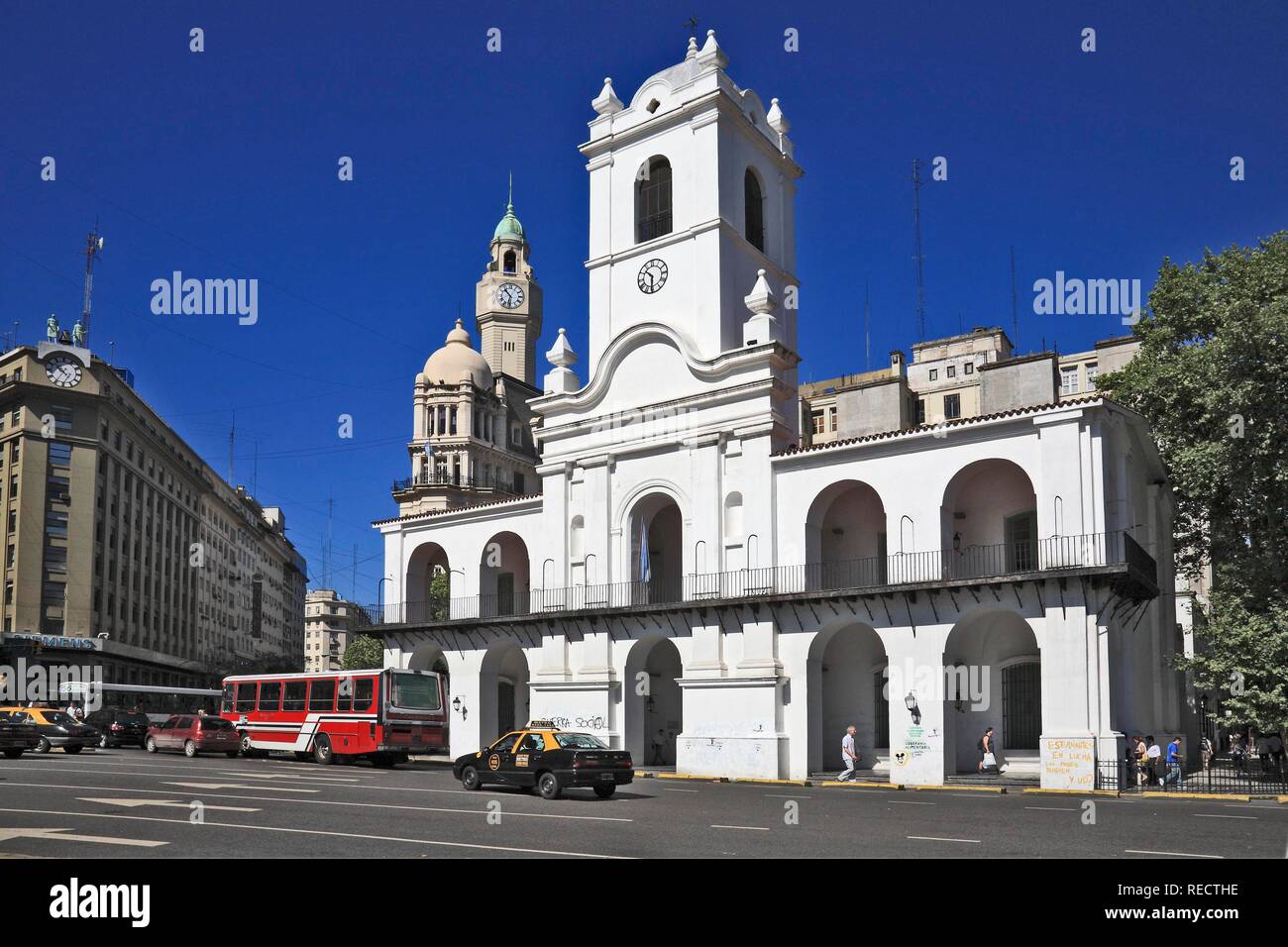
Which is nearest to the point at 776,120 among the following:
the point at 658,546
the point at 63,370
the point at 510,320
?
the point at 658,546

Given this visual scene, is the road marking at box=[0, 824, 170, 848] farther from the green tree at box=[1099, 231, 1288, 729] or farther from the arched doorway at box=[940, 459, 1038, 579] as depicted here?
the green tree at box=[1099, 231, 1288, 729]

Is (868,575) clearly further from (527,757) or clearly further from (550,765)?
(550,765)

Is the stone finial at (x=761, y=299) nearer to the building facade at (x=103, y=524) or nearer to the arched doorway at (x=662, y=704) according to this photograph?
the arched doorway at (x=662, y=704)

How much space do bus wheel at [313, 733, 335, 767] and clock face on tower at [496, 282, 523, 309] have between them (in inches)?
3130

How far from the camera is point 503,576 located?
43.7 m

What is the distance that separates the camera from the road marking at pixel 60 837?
1409 cm

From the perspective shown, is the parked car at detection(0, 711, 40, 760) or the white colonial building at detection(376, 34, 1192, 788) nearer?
the white colonial building at detection(376, 34, 1192, 788)

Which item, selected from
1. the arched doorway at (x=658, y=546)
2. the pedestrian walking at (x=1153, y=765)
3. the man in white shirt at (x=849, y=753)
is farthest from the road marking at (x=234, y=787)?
the pedestrian walking at (x=1153, y=765)

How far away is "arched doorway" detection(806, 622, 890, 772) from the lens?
34.0m

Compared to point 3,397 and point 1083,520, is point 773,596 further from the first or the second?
point 3,397

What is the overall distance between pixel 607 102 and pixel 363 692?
864 inches

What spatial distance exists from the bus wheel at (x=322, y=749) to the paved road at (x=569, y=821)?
774 cm

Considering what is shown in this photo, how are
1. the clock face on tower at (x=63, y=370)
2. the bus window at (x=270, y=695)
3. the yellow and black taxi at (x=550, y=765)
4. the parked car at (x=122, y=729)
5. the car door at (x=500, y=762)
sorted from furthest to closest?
1. the clock face on tower at (x=63, y=370)
2. the parked car at (x=122, y=729)
3. the bus window at (x=270, y=695)
4. the car door at (x=500, y=762)
5. the yellow and black taxi at (x=550, y=765)

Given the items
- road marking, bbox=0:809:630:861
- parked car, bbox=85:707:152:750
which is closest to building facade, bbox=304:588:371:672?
parked car, bbox=85:707:152:750
